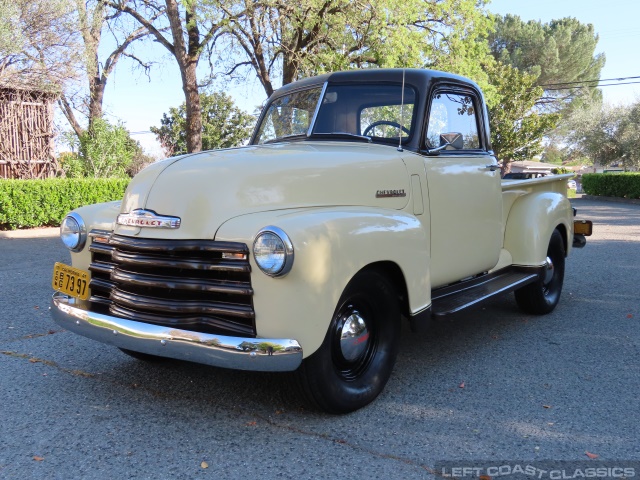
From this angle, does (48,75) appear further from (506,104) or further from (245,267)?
(506,104)

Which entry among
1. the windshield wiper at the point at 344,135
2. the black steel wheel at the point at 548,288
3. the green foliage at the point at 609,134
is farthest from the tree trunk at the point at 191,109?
the green foliage at the point at 609,134

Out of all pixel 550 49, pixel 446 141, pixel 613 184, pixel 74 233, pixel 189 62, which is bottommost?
pixel 613 184

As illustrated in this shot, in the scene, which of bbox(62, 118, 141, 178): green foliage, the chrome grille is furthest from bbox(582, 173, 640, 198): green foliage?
the chrome grille

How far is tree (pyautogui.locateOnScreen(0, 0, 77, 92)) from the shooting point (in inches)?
548

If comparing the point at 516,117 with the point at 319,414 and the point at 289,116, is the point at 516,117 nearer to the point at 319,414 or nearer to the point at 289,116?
the point at 289,116

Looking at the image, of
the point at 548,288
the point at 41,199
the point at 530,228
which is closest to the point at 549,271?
the point at 548,288

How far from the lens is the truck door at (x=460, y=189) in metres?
4.13

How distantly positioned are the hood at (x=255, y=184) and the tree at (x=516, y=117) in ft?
118

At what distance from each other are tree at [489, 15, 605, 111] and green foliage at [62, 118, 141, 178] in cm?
3187

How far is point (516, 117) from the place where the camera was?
39.3m

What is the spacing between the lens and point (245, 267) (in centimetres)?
284

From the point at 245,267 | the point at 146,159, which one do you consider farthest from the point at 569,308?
the point at 146,159

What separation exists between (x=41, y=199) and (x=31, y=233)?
3.45 feet

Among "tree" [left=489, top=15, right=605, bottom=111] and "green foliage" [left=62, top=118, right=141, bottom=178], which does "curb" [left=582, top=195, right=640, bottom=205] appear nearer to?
"tree" [left=489, top=15, right=605, bottom=111]
